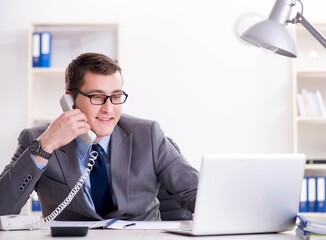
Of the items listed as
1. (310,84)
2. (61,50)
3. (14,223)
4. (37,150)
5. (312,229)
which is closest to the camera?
(312,229)

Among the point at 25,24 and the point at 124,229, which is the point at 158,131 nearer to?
the point at 124,229

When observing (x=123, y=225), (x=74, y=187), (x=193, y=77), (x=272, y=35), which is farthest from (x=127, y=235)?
(x=193, y=77)

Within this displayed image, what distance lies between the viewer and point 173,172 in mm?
2531

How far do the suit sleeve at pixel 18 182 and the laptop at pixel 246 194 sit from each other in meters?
0.61

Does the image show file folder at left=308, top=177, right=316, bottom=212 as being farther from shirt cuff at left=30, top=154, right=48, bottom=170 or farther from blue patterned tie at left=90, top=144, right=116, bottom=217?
shirt cuff at left=30, top=154, right=48, bottom=170

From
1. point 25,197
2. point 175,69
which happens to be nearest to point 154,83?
point 175,69

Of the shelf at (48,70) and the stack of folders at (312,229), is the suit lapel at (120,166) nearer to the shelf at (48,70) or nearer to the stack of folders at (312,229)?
the stack of folders at (312,229)

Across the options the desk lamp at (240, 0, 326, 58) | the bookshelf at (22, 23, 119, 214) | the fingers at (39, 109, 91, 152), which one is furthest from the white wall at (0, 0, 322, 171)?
the desk lamp at (240, 0, 326, 58)

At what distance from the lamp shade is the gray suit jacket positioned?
759 millimetres

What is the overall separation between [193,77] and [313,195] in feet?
4.16

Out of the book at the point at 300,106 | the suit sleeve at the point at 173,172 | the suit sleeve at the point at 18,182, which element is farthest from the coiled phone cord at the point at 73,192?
the book at the point at 300,106

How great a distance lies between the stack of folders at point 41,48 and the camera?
484 centimetres

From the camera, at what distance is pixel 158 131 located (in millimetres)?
2625

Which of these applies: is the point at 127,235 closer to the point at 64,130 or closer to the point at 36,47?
the point at 64,130
